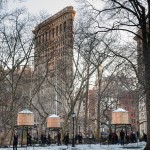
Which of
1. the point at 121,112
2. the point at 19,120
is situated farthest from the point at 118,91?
→ the point at 19,120

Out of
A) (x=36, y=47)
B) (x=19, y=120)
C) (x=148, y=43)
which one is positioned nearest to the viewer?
(x=148, y=43)

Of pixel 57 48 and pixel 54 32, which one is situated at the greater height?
pixel 54 32

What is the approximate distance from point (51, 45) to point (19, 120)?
46.4ft

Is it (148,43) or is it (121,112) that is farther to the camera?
(121,112)

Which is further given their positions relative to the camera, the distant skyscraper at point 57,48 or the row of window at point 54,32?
the row of window at point 54,32

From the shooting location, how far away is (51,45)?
42969 mm

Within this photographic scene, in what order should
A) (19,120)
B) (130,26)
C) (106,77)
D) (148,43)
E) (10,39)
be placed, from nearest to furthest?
(148,43), (130,26), (19,120), (10,39), (106,77)

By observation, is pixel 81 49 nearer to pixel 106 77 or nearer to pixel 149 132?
pixel 106 77

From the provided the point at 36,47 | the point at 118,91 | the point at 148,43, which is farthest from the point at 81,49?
the point at 148,43

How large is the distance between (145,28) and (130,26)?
1.35 metres

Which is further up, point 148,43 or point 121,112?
point 148,43

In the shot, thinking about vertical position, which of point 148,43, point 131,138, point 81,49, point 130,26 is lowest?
point 131,138

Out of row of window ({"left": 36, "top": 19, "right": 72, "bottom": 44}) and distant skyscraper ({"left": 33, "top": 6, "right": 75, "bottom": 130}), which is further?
row of window ({"left": 36, "top": 19, "right": 72, "bottom": 44})

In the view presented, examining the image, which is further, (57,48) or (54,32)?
(54,32)
